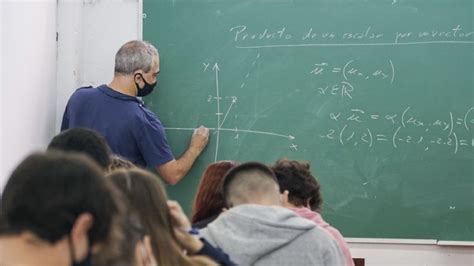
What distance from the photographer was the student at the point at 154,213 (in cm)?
174

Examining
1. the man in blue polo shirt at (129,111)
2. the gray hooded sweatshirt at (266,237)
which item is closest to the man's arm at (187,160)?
the man in blue polo shirt at (129,111)

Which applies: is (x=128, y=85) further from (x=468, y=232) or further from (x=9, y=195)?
(x=9, y=195)

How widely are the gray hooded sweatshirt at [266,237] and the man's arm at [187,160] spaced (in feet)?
5.31

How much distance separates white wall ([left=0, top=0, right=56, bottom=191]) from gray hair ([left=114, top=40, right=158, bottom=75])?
0.48m

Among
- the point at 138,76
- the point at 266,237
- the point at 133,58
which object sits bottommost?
the point at 266,237

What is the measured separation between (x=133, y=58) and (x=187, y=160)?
0.68 meters

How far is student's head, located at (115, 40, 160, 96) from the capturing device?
13.0 feet

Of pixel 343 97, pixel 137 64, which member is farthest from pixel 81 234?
pixel 343 97

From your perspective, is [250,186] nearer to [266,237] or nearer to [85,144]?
[266,237]

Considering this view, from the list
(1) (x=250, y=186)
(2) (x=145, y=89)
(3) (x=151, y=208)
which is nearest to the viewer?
(3) (x=151, y=208)

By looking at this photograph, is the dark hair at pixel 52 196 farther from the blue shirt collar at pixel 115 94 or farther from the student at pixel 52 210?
the blue shirt collar at pixel 115 94

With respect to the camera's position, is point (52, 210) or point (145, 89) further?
point (145, 89)

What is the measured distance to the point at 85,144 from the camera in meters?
2.40

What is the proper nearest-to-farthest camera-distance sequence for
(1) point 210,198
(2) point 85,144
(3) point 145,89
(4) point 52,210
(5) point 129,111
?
(4) point 52,210 → (2) point 85,144 → (1) point 210,198 → (5) point 129,111 → (3) point 145,89
